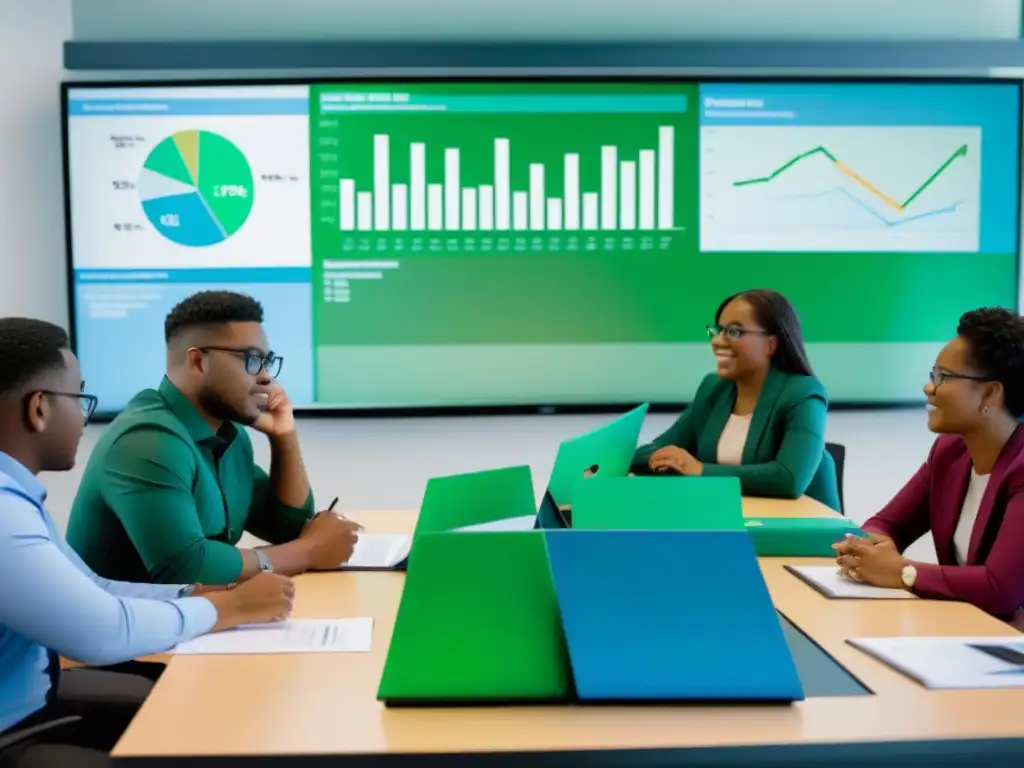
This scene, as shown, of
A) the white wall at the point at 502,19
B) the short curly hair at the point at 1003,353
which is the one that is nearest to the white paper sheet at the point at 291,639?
the short curly hair at the point at 1003,353

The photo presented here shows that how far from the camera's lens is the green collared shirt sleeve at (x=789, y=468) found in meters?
3.02

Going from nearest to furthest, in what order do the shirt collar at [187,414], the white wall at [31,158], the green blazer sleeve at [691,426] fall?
the shirt collar at [187,414]
the green blazer sleeve at [691,426]
the white wall at [31,158]

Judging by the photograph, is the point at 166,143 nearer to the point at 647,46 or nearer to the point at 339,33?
the point at 339,33

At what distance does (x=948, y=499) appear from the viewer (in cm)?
237

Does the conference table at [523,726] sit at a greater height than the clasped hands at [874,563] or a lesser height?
lesser

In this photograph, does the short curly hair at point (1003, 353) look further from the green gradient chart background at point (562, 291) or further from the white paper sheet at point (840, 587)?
the green gradient chart background at point (562, 291)

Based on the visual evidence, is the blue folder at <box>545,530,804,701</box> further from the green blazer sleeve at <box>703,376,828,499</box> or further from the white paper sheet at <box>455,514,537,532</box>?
the green blazer sleeve at <box>703,376,828,499</box>

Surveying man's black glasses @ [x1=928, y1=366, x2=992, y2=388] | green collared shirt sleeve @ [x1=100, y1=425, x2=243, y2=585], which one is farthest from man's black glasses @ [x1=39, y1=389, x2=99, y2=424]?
man's black glasses @ [x1=928, y1=366, x2=992, y2=388]

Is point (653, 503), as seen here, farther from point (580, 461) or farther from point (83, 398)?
point (83, 398)

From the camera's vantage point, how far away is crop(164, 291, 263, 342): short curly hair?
7.61ft

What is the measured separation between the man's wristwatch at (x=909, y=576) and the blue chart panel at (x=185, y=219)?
9.70 feet

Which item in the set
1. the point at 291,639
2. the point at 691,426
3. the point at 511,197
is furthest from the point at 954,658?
the point at 511,197

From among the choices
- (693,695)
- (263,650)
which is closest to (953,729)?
(693,695)

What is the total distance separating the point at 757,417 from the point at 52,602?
7.60ft
